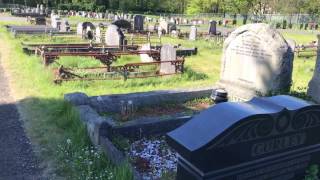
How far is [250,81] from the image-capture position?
10.0 metres

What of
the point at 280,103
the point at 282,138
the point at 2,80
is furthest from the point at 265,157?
the point at 2,80

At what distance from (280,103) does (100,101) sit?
5337 millimetres

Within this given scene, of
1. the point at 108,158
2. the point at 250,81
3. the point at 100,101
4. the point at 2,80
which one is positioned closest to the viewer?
the point at 108,158

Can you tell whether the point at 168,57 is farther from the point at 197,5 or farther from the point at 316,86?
the point at 197,5

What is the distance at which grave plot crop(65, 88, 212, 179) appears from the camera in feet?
19.7

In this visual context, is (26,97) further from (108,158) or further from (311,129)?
(311,129)

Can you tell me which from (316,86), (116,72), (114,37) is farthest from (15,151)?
(114,37)

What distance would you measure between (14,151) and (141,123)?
2.26 meters

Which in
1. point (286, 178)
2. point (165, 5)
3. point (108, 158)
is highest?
point (165, 5)

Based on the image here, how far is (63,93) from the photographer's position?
10.0 m

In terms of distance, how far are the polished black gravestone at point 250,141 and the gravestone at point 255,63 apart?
223 inches

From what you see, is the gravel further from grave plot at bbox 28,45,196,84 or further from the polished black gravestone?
grave plot at bbox 28,45,196,84

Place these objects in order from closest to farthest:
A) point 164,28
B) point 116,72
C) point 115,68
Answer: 1. point 116,72
2. point 115,68
3. point 164,28

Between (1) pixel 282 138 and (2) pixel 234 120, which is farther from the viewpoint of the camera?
(1) pixel 282 138
